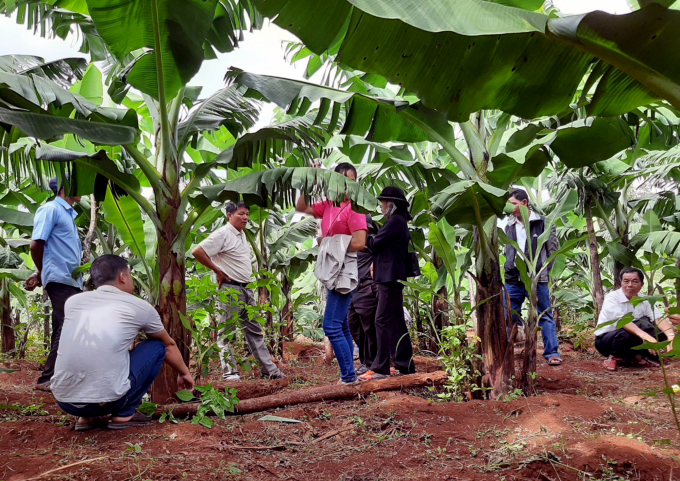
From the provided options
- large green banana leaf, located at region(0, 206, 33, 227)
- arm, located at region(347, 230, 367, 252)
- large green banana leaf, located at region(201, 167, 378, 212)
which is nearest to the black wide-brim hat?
arm, located at region(347, 230, 367, 252)

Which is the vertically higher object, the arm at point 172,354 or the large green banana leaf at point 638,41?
the large green banana leaf at point 638,41

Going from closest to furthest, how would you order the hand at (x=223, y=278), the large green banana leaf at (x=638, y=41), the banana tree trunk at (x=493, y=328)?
the large green banana leaf at (x=638, y=41)
the banana tree trunk at (x=493, y=328)
the hand at (x=223, y=278)

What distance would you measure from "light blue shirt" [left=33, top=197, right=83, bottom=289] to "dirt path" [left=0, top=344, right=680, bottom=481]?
1.09 metres

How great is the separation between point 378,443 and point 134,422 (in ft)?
5.43

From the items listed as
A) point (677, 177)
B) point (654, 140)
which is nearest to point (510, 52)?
point (654, 140)

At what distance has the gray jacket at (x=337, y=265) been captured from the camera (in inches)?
185

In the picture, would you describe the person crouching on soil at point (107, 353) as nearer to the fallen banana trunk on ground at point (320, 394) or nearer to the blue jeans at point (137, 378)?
the blue jeans at point (137, 378)

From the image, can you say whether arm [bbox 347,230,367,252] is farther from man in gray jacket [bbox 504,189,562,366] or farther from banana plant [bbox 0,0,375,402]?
man in gray jacket [bbox 504,189,562,366]

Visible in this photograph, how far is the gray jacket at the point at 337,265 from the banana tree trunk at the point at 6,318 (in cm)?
468

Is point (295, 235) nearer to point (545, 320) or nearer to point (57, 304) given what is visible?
point (57, 304)

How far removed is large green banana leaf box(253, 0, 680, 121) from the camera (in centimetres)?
208

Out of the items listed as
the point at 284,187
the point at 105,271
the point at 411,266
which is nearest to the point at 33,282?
the point at 105,271

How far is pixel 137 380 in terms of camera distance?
354cm

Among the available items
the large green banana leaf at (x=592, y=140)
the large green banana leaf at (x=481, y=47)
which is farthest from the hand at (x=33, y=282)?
the large green banana leaf at (x=592, y=140)
